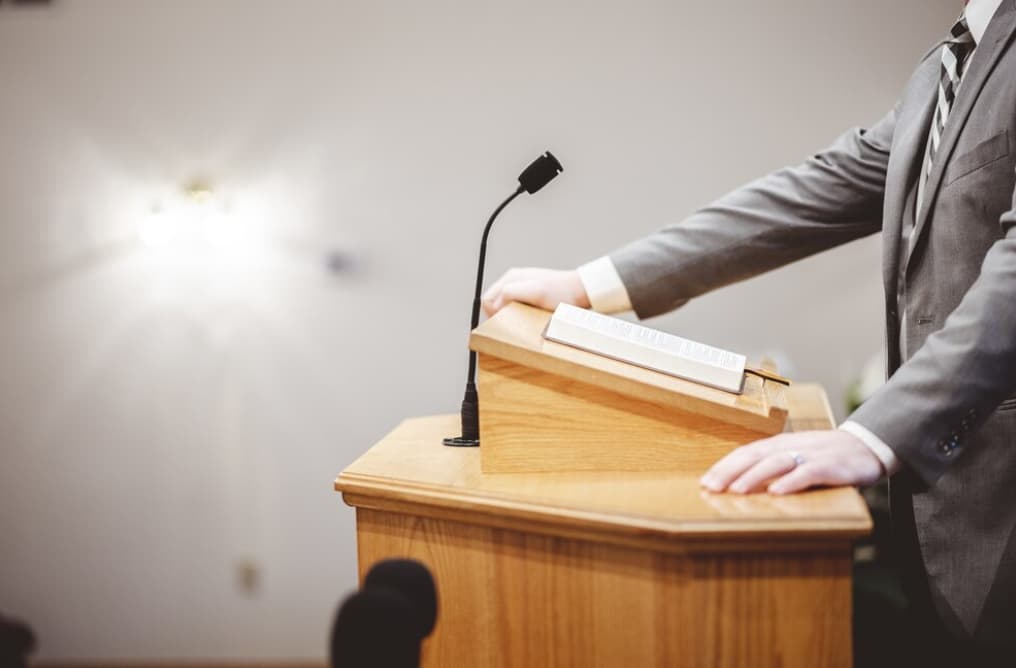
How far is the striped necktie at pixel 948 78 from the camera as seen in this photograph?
1.14 metres

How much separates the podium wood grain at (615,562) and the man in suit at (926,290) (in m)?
0.08

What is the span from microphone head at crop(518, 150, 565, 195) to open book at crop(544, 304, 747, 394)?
0.21 metres

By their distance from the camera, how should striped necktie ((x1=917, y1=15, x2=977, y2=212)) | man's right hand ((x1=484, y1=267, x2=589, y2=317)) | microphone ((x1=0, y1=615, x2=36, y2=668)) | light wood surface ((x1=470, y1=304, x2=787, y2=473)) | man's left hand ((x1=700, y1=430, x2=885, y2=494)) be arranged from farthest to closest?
man's right hand ((x1=484, y1=267, x2=589, y2=317)), striped necktie ((x1=917, y1=15, x2=977, y2=212)), light wood surface ((x1=470, y1=304, x2=787, y2=473)), man's left hand ((x1=700, y1=430, x2=885, y2=494)), microphone ((x1=0, y1=615, x2=36, y2=668))

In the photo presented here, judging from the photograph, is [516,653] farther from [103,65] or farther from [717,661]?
[103,65]

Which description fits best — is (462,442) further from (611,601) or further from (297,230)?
(297,230)

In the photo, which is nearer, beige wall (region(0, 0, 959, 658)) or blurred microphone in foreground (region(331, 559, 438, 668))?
blurred microphone in foreground (region(331, 559, 438, 668))

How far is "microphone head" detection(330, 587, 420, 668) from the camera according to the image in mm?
528

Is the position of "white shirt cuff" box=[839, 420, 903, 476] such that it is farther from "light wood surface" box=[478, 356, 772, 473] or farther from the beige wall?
the beige wall

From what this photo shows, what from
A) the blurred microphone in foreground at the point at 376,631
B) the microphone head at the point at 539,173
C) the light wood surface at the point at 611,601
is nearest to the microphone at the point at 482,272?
the microphone head at the point at 539,173

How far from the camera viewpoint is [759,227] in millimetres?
1386

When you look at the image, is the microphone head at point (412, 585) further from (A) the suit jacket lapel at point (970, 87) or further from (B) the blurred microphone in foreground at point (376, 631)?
(A) the suit jacket lapel at point (970, 87)

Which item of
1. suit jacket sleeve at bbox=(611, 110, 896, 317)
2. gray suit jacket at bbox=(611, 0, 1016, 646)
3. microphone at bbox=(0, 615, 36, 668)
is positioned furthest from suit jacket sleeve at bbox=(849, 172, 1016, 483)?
microphone at bbox=(0, 615, 36, 668)

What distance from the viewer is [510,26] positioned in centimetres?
282

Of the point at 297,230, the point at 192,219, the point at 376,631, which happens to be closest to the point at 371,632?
the point at 376,631
